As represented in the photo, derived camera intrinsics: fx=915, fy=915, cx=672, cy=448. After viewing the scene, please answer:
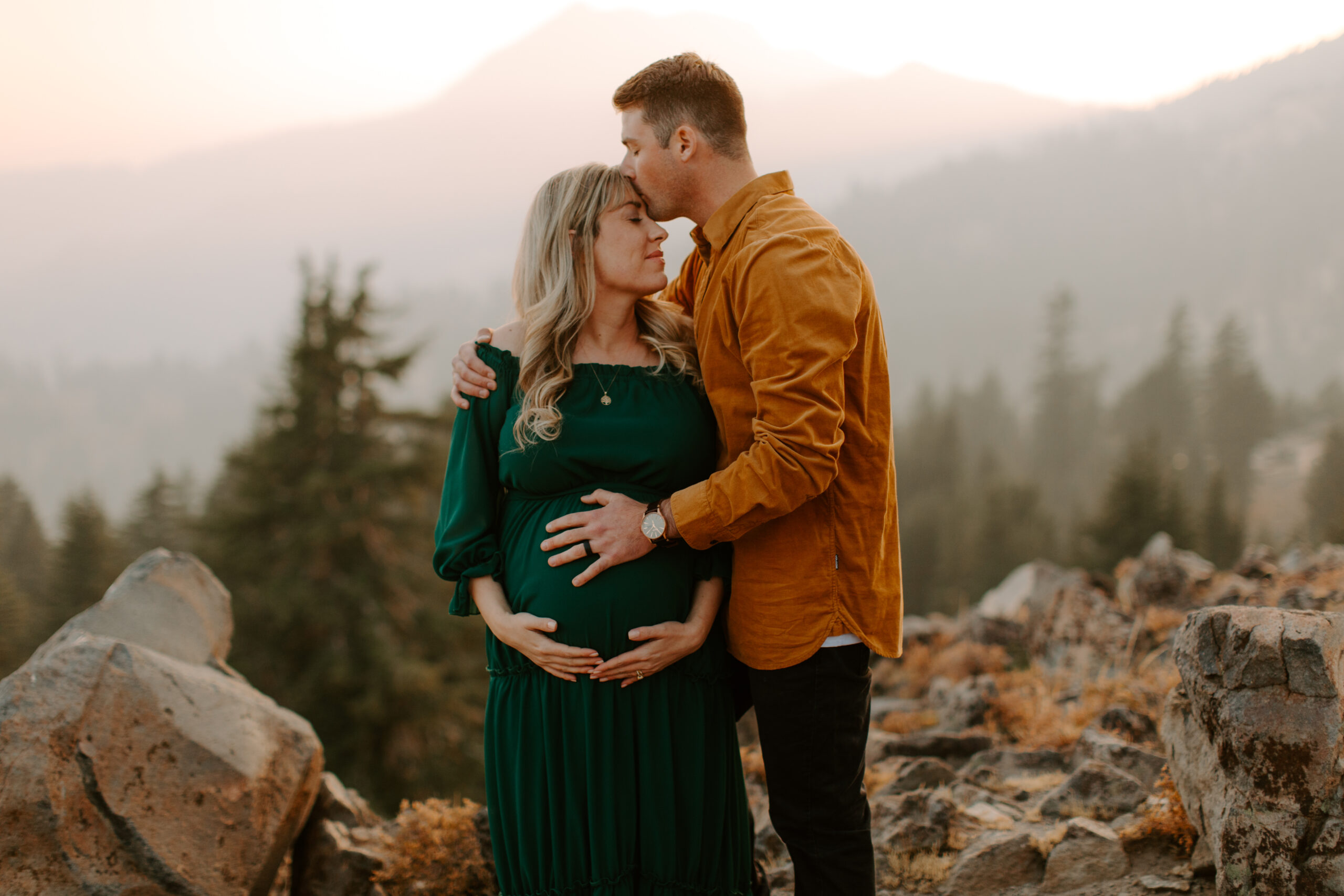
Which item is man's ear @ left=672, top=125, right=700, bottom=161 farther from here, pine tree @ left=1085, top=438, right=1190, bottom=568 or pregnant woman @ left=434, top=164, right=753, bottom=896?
pine tree @ left=1085, top=438, right=1190, bottom=568

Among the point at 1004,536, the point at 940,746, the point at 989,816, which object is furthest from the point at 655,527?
the point at 1004,536

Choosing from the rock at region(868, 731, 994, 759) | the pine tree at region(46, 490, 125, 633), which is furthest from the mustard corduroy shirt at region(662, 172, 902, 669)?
the pine tree at region(46, 490, 125, 633)

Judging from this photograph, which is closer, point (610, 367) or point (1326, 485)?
point (610, 367)

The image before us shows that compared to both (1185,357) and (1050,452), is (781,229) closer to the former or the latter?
(1050,452)

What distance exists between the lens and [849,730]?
2.90m

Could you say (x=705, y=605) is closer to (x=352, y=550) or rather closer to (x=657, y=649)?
(x=657, y=649)

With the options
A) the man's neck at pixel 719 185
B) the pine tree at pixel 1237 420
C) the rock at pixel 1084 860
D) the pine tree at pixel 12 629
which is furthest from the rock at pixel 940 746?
the pine tree at pixel 1237 420

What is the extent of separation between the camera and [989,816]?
443cm

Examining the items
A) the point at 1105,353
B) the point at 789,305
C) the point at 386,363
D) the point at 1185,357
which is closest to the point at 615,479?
the point at 789,305

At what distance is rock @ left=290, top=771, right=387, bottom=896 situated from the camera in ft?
14.5

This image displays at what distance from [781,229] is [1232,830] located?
100 inches

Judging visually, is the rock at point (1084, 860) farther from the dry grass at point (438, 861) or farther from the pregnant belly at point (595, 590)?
the dry grass at point (438, 861)

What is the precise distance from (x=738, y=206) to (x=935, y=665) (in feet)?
20.8

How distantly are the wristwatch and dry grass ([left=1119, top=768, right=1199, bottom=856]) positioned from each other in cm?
246
